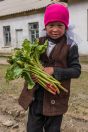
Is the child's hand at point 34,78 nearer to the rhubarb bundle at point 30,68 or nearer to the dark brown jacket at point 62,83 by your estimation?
the rhubarb bundle at point 30,68

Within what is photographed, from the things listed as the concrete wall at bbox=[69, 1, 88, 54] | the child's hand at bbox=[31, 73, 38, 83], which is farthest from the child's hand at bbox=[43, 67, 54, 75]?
the concrete wall at bbox=[69, 1, 88, 54]

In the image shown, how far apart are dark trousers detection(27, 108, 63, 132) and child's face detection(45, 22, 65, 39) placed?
76 cm

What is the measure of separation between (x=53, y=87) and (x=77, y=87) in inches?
214

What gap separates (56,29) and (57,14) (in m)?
0.13

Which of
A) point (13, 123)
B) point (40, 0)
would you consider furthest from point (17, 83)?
point (40, 0)

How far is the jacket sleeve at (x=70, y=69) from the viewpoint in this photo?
10.7 feet

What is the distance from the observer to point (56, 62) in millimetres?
3361

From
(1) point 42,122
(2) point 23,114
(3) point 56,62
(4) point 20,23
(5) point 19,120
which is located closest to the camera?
(3) point 56,62

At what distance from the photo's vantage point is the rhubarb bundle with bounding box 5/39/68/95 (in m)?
3.20

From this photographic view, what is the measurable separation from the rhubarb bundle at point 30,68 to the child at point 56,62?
3.3 inches

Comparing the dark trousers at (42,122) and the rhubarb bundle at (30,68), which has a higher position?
the rhubarb bundle at (30,68)

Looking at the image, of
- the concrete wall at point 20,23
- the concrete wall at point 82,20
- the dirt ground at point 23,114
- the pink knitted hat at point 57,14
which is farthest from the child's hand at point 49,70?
the concrete wall at point 20,23

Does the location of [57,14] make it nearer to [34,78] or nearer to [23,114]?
[34,78]

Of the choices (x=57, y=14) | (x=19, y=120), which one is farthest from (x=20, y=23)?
(x=57, y=14)
